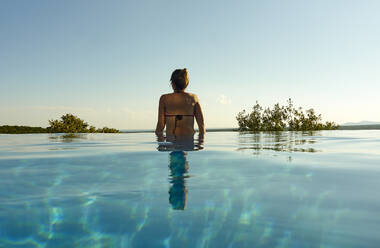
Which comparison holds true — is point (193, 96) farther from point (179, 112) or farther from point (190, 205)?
point (190, 205)

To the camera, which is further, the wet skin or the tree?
the tree

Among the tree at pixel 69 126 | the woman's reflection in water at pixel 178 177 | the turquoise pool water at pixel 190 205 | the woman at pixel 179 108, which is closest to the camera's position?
the turquoise pool water at pixel 190 205

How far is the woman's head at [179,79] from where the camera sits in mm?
6734

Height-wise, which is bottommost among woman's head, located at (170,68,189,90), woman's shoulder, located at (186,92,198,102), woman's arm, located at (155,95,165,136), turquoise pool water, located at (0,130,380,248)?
turquoise pool water, located at (0,130,380,248)

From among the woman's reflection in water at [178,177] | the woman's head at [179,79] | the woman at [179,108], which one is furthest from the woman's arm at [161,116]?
the woman's reflection in water at [178,177]

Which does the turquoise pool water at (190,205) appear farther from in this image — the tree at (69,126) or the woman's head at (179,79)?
the tree at (69,126)

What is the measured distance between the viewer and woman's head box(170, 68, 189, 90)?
22.1 ft

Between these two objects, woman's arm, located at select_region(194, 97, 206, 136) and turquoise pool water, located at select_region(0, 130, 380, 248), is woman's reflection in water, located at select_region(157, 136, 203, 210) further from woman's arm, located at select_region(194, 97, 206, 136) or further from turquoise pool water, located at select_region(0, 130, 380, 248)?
woman's arm, located at select_region(194, 97, 206, 136)

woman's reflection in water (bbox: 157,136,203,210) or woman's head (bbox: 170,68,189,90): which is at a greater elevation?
woman's head (bbox: 170,68,189,90)

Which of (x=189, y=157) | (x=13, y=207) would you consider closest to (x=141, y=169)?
(x=189, y=157)

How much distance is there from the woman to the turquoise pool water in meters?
2.80

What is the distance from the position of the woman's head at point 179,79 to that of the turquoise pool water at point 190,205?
310 centimetres

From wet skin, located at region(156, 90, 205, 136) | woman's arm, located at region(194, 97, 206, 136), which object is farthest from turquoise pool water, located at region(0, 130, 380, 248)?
woman's arm, located at region(194, 97, 206, 136)

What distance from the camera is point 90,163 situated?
4.28m
